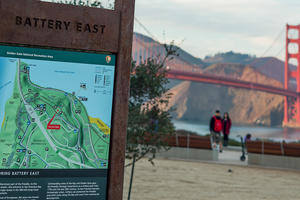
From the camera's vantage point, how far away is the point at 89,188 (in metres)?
2.88

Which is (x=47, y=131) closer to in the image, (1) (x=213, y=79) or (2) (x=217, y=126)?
(2) (x=217, y=126)

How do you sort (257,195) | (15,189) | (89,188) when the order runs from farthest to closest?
(257,195) < (89,188) < (15,189)

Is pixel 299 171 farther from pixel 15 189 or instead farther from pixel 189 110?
pixel 189 110

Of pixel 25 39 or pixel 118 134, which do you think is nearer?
pixel 25 39

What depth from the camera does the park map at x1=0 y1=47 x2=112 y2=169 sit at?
2.77 metres

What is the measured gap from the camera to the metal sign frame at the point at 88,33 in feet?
9.14

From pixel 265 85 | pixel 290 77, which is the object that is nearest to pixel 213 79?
pixel 265 85

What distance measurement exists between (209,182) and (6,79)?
6353 mm

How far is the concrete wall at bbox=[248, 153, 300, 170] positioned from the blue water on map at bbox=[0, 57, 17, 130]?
9.87 meters

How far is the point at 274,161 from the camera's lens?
1121 centimetres

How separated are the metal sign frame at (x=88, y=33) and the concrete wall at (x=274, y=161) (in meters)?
9.25

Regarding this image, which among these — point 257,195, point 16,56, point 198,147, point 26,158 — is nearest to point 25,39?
point 16,56

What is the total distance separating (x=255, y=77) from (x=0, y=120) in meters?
147

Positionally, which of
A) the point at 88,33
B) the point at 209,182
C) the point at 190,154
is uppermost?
the point at 88,33
